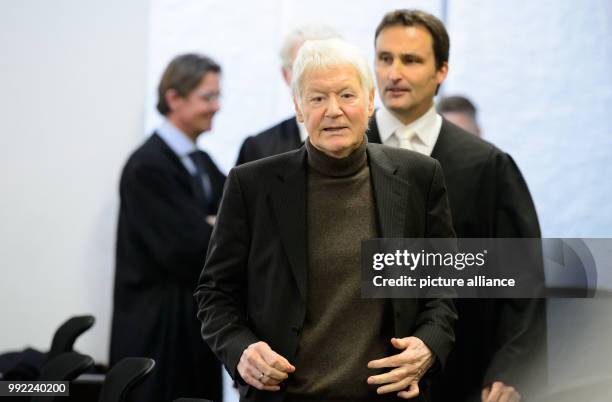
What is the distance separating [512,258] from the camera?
2.40 metres

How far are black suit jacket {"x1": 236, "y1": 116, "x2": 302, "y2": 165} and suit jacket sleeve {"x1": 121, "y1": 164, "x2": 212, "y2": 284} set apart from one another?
59 cm

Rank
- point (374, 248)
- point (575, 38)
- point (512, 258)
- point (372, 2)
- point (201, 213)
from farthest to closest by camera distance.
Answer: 1. point (372, 2)
2. point (575, 38)
3. point (201, 213)
4. point (512, 258)
5. point (374, 248)

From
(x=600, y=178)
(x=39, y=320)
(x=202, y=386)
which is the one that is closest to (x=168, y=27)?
(x=39, y=320)

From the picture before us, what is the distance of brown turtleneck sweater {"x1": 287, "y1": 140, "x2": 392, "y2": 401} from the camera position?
6.25 ft

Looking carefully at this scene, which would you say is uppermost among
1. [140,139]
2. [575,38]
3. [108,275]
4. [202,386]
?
[575,38]

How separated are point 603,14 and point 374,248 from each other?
8.52ft

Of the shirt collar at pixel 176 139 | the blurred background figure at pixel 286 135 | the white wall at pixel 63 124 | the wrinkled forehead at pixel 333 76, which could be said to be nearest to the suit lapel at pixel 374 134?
the blurred background figure at pixel 286 135

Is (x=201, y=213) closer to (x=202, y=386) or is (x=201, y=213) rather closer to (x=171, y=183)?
(x=171, y=183)

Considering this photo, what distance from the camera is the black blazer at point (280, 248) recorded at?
1938 mm

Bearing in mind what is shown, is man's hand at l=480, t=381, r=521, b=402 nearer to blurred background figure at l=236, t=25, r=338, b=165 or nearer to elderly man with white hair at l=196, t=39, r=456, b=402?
elderly man with white hair at l=196, t=39, r=456, b=402

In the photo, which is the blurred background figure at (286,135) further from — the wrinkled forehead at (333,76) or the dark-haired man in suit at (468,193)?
the wrinkled forehead at (333,76)

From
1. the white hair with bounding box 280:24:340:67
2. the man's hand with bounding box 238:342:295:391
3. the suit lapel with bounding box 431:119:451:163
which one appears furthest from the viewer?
the white hair with bounding box 280:24:340:67

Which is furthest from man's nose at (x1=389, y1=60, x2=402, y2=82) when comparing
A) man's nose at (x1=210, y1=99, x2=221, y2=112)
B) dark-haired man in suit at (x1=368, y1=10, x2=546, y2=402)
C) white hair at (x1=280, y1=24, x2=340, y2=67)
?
man's nose at (x1=210, y1=99, x2=221, y2=112)

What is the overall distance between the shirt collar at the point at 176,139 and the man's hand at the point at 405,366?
1.99 meters
